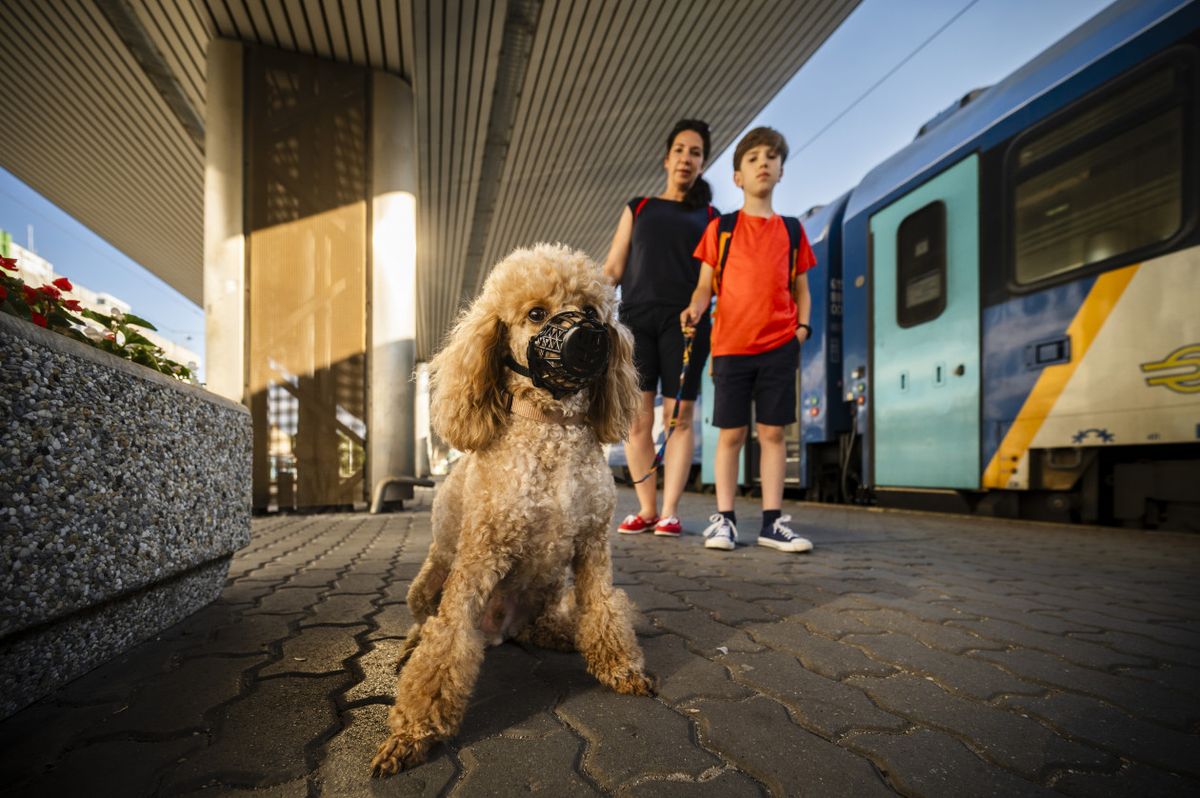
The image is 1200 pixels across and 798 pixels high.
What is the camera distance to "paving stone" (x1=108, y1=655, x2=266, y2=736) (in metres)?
1.24

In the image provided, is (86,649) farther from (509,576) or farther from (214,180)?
(214,180)

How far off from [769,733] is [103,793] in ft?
4.16

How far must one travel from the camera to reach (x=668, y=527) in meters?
4.13

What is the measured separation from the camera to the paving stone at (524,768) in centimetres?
103

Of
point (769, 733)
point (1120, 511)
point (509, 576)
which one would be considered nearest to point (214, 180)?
point (509, 576)

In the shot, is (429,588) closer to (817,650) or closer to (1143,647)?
→ (817,650)

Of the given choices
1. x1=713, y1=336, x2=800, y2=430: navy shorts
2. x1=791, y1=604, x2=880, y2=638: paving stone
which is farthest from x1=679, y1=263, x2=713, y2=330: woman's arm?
x1=791, y1=604, x2=880, y2=638: paving stone

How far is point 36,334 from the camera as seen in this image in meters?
1.20

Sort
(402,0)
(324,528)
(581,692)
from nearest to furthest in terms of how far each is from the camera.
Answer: (581,692)
(324,528)
(402,0)

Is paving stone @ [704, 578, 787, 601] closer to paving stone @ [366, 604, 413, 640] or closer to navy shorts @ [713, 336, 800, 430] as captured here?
navy shorts @ [713, 336, 800, 430]

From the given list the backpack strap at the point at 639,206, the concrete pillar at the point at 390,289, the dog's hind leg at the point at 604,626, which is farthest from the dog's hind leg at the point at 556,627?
the concrete pillar at the point at 390,289

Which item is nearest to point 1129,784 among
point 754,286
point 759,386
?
point 759,386

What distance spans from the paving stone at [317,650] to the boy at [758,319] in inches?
90.0

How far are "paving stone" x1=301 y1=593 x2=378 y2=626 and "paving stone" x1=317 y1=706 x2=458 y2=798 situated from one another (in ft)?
2.78
